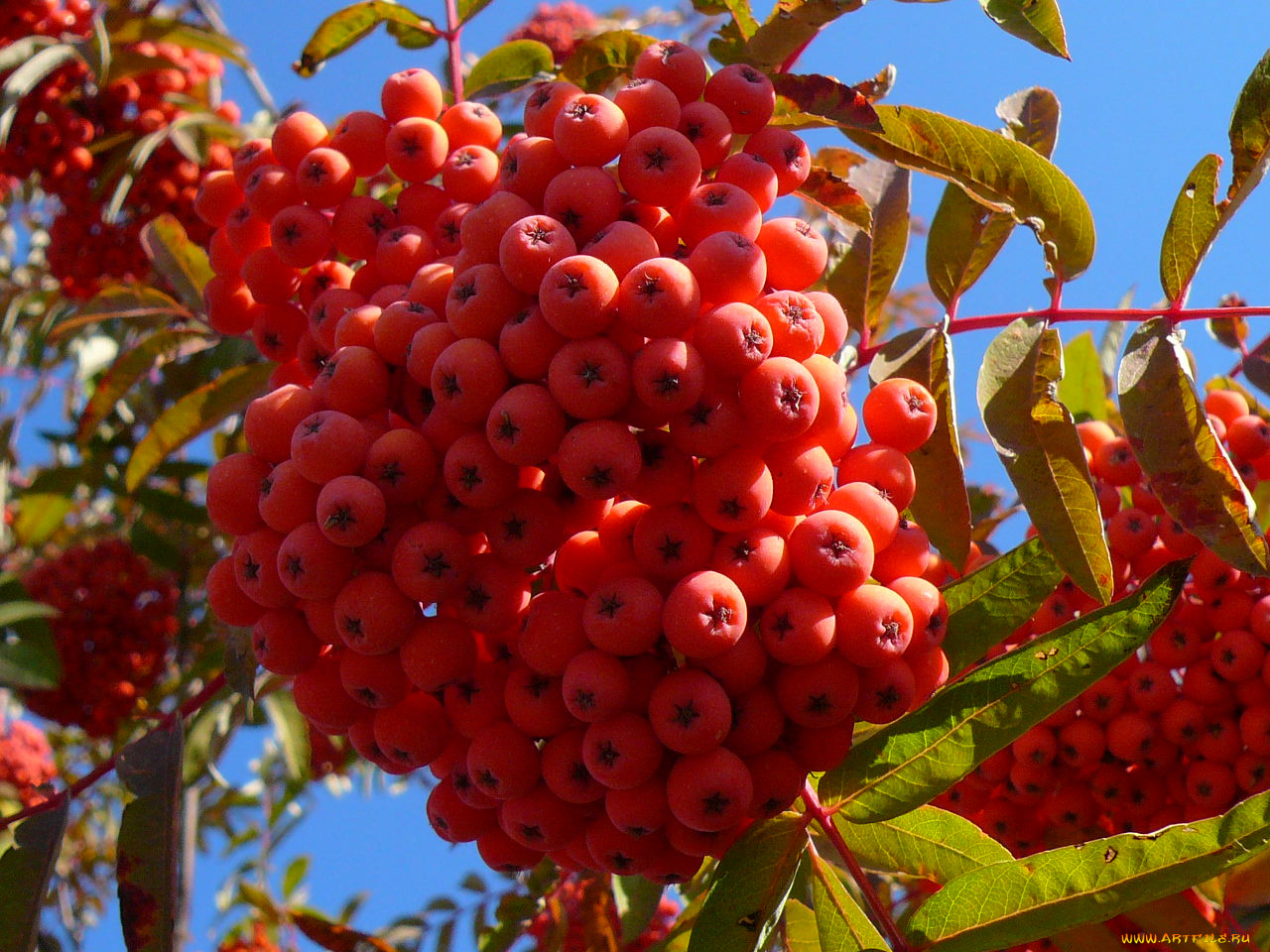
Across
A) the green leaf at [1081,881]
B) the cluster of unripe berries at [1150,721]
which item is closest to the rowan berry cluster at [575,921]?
the cluster of unripe berries at [1150,721]

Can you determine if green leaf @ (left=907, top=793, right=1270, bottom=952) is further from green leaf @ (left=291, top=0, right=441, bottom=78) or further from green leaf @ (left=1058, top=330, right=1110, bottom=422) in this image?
green leaf @ (left=291, top=0, right=441, bottom=78)

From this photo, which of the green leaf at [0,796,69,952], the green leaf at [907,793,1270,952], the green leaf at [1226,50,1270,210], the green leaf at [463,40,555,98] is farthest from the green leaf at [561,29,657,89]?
the green leaf at [0,796,69,952]

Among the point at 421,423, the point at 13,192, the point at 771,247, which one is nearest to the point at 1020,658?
the point at 771,247

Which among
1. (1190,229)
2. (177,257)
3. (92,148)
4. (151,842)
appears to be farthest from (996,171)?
(92,148)

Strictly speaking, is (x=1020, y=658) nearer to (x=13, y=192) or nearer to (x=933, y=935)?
(x=933, y=935)

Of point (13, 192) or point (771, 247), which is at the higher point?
point (13, 192)

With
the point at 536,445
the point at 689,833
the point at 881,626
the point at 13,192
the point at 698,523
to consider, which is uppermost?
the point at 13,192

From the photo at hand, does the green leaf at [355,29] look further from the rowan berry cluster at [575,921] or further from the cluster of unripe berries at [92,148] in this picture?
the rowan berry cluster at [575,921]
